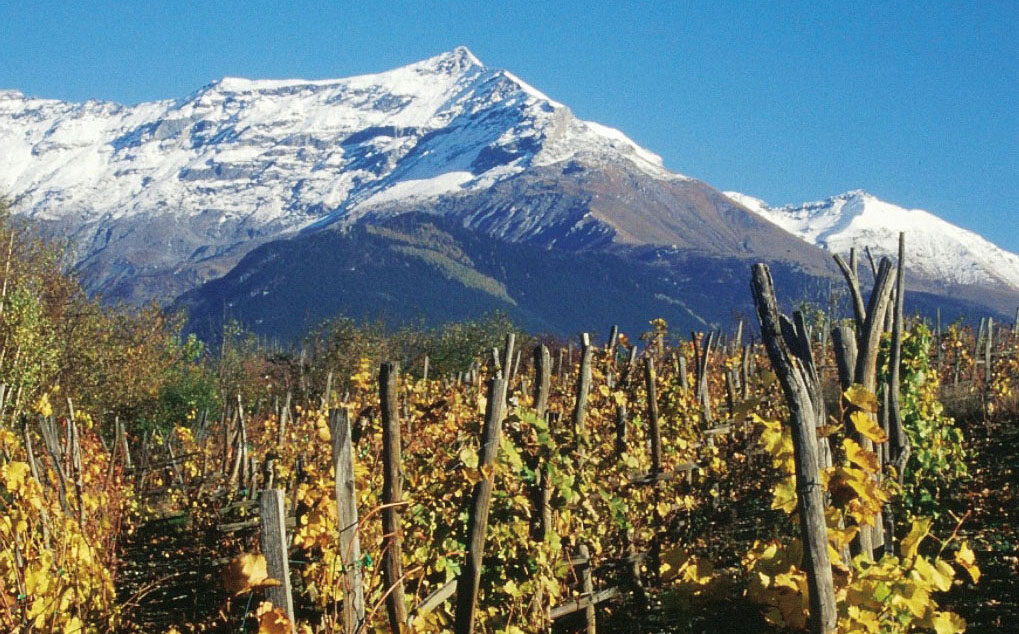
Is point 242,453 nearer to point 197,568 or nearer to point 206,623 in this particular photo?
point 197,568

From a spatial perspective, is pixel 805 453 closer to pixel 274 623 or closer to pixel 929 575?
pixel 929 575

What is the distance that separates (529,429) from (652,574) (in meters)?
3.44

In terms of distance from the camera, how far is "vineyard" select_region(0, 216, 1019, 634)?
3.58 metres

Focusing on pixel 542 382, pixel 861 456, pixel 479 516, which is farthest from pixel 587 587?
pixel 861 456

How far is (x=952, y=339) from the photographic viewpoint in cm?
2331

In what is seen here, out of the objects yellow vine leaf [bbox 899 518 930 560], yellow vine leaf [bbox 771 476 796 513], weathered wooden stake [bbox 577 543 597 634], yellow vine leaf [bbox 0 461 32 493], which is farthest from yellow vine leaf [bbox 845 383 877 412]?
yellow vine leaf [bbox 0 461 32 493]

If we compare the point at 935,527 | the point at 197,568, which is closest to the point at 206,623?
the point at 197,568

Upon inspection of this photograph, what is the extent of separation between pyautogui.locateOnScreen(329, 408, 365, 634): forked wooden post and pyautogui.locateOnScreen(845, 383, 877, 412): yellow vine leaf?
1.88 m

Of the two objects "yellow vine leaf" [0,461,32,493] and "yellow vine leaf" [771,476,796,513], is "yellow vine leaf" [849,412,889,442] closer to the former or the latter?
"yellow vine leaf" [771,476,796,513]

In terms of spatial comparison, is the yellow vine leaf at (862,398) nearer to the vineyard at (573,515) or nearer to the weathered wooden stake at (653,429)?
the vineyard at (573,515)

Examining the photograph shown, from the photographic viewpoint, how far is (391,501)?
4.27m

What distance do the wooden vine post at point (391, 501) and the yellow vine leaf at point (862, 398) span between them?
6.15ft

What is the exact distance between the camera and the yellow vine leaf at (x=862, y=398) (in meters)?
3.51

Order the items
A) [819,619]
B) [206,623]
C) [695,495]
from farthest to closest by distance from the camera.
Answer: [695,495]
[206,623]
[819,619]
